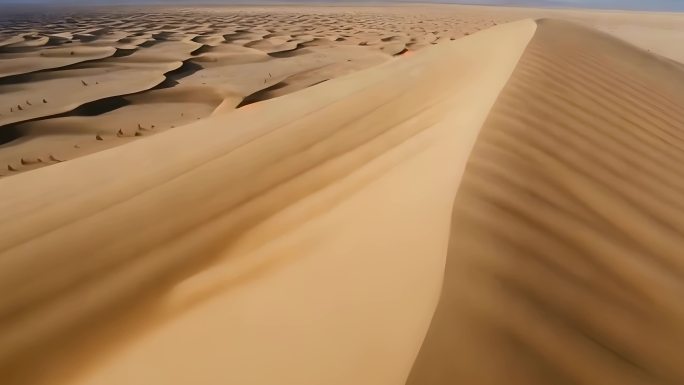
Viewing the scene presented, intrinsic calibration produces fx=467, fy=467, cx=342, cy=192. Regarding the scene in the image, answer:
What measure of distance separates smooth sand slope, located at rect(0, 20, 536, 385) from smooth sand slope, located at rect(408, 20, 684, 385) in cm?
7

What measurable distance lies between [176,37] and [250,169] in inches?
379

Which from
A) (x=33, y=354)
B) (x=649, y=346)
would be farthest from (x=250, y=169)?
(x=649, y=346)

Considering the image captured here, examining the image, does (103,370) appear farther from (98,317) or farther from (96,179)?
(96,179)

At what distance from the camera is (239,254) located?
4.78 feet

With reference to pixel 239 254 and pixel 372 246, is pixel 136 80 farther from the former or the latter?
pixel 372 246

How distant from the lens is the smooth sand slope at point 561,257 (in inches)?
34.6

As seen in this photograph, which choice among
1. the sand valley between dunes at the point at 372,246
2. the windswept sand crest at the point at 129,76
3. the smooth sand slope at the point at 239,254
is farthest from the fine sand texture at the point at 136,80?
the smooth sand slope at the point at 239,254

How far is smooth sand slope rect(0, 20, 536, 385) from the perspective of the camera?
38.0 inches

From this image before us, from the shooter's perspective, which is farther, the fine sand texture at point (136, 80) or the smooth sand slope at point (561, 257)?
the fine sand texture at point (136, 80)

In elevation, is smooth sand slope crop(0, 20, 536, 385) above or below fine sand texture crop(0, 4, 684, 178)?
above

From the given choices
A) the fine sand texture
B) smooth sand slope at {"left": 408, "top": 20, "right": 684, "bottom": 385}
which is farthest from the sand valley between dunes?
the fine sand texture

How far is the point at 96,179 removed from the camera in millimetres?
2080

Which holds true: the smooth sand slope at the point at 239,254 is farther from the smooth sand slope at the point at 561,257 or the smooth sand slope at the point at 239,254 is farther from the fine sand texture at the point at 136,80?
the fine sand texture at the point at 136,80

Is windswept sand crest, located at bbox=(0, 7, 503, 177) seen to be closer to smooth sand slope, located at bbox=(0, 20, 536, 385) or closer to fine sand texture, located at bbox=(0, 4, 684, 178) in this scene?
fine sand texture, located at bbox=(0, 4, 684, 178)
